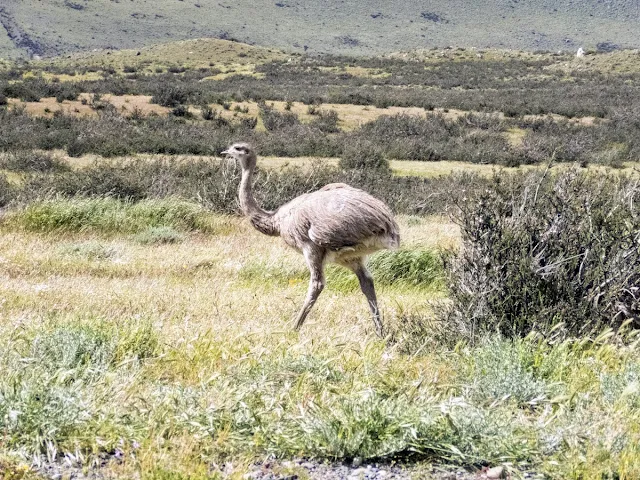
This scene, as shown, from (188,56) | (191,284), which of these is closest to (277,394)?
(191,284)

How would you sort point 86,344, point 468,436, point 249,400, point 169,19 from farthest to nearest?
point 169,19 < point 86,344 < point 249,400 < point 468,436

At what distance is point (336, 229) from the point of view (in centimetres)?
637

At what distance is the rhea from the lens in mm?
6387

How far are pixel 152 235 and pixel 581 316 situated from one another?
22.5 feet

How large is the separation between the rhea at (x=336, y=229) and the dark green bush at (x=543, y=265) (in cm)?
65

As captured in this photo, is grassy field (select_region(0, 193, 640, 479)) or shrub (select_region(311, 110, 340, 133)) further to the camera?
shrub (select_region(311, 110, 340, 133))

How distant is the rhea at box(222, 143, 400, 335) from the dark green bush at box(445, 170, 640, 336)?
647 mm

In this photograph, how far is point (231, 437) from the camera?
3701 mm

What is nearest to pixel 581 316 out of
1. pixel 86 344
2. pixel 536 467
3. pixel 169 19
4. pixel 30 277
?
pixel 536 467

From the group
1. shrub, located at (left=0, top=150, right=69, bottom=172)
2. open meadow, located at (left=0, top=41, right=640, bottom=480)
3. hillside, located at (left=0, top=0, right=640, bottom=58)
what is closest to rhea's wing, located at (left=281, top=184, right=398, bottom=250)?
open meadow, located at (left=0, top=41, right=640, bottom=480)

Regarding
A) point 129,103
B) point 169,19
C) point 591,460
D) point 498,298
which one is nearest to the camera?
point 591,460

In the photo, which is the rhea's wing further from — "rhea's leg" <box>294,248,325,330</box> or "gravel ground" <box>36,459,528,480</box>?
"gravel ground" <box>36,459,528,480</box>

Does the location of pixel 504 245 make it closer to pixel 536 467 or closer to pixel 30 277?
pixel 536 467

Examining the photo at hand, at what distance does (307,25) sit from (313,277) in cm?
18267
